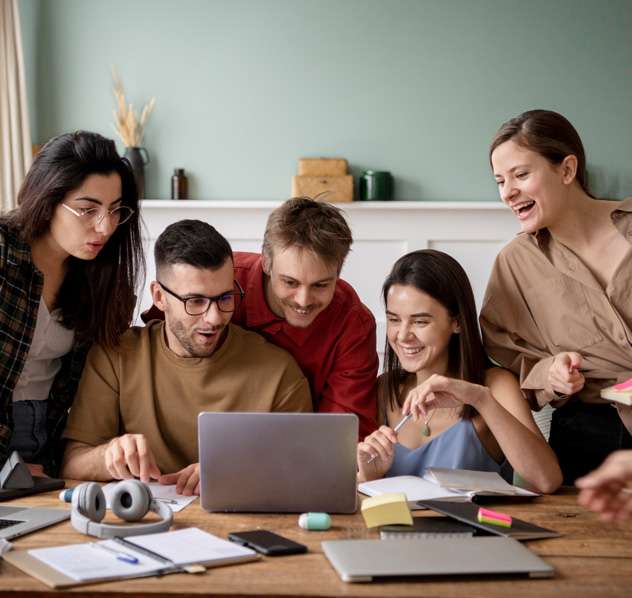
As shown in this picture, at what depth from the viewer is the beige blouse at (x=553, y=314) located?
90.4 inches

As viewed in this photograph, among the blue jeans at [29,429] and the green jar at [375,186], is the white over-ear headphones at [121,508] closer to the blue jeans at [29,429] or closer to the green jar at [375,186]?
the blue jeans at [29,429]

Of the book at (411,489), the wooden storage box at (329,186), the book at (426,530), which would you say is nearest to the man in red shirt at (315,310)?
the book at (411,489)

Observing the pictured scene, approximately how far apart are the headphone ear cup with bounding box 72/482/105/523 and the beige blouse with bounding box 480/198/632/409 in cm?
116

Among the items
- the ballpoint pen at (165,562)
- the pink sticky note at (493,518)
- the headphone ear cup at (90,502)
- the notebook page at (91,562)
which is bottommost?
the pink sticky note at (493,518)

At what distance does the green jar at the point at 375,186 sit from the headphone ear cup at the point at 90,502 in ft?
11.3

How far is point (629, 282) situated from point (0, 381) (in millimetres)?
1625

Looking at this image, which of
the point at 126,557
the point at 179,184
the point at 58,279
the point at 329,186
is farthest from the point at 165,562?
the point at 179,184

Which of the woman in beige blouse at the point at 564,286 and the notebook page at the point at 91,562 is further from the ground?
the woman in beige blouse at the point at 564,286

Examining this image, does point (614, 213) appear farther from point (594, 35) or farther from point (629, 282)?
point (594, 35)

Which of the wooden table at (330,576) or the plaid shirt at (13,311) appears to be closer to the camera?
the wooden table at (330,576)

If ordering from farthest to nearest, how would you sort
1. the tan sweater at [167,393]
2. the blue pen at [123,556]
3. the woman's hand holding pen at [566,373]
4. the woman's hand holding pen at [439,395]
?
the tan sweater at [167,393], the woman's hand holding pen at [566,373], the woman's hand holding pen at [439,395], the blue pen at [123,556]

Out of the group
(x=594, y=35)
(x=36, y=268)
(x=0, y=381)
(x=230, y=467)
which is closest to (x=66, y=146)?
(x=36, y=268)

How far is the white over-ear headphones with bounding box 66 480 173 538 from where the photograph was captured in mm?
1569

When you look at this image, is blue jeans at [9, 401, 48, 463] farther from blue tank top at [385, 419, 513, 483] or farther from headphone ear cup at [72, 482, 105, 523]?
blue tank top at [385, 419, 513, 483]
